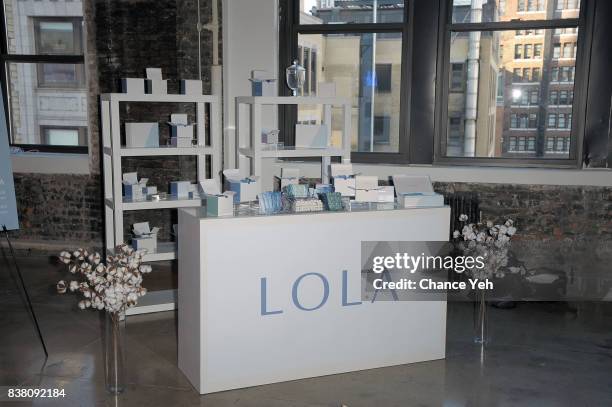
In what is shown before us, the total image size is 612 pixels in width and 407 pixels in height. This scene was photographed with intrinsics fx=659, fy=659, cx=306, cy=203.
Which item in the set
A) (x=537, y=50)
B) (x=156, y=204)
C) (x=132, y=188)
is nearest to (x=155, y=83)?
(x=132, y=188)

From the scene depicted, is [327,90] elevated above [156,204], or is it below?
above

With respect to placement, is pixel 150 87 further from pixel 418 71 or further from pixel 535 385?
pixel 535 385

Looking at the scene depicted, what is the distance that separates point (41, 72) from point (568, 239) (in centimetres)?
638

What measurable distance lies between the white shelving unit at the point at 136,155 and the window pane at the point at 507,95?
2625mm

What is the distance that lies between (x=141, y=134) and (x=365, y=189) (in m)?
2.33

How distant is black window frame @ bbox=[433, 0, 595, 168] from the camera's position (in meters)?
6.50

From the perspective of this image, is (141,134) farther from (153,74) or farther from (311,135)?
(311,135)

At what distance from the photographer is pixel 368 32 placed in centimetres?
711

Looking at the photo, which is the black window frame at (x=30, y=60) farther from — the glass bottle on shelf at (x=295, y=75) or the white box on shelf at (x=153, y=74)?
the glass bottle on shelf at (x=295, y=75)

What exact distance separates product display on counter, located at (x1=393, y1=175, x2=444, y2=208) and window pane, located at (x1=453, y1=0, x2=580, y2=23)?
2733 millimetres

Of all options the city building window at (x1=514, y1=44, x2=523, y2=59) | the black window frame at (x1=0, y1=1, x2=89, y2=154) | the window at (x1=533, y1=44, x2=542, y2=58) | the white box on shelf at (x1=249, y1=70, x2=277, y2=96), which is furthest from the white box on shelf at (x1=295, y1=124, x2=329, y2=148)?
the black window frame at (x1=0, y1=1, x2=89, y2=154)

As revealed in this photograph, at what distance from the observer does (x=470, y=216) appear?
6.71 meters

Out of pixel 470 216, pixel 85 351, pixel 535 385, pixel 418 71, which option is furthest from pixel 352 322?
pixel 418 71

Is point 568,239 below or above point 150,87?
below
